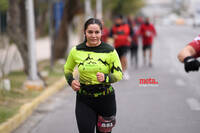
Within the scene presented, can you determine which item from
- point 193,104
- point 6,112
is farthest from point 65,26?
point 6,112

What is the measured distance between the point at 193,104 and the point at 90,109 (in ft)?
14.8

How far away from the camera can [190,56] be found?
323cm

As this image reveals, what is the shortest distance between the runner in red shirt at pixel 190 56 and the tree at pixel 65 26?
37.6ft

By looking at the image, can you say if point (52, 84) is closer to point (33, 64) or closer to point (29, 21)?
point (33, 64)

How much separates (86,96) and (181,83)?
7.36 m

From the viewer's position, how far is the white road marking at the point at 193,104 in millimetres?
7675

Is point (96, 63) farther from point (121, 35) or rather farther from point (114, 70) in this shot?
point (121, 35)

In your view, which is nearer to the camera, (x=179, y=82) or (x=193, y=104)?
(x=193, y=104)

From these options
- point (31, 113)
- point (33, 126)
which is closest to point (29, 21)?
point (31, 113)

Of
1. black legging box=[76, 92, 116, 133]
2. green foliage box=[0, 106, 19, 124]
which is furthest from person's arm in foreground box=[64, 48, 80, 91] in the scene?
green foliage box=[0, 106, 19, 124]

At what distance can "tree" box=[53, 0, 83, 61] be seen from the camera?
14789 millimetres

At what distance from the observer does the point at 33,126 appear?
265 inches

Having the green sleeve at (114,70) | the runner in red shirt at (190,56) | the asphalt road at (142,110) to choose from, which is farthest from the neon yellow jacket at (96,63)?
the runner in red shirt at (190,56)

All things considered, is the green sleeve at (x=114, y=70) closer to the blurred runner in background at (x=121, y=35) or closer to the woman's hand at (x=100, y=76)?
the woman's hand at (x=100, y=76)
